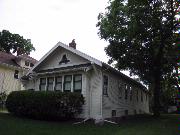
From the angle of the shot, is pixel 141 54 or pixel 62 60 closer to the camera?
pixel 62 60

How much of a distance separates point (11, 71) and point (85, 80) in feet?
59.0

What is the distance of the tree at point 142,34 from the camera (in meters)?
19.3

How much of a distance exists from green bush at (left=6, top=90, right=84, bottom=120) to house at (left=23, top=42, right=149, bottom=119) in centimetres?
115

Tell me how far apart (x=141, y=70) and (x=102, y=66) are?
27.4 feet

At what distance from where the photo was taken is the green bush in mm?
14609

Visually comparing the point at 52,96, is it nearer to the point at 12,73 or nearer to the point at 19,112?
the point at 19,112

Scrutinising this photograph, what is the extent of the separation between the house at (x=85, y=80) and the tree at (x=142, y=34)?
2.71m

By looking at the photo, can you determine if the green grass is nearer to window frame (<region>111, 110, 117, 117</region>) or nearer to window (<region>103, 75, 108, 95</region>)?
window (<region>103, 75, 108, 95</region>)

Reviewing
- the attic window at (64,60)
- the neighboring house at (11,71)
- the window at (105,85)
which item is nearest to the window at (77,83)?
the window at (105,85)

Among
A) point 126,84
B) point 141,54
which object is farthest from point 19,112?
point 141,54

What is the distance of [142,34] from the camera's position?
20078mm

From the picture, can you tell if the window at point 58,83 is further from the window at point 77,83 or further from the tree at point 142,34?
the tree at point 142,34

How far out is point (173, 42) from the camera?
2070 cm

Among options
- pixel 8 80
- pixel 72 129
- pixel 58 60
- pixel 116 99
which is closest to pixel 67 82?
pixel 58 60
